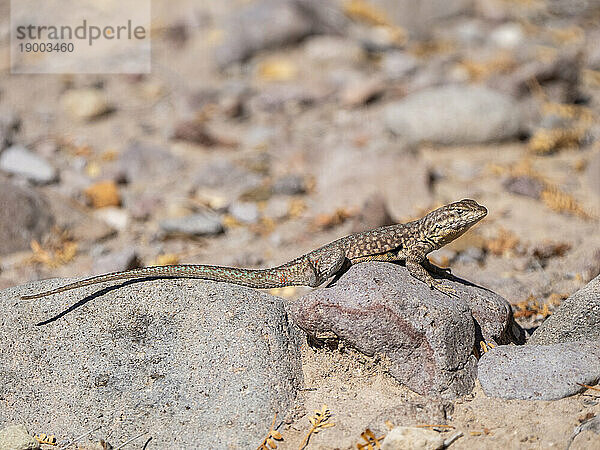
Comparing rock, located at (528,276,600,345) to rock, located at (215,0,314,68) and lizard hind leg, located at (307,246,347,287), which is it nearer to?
lizard hind leg, located at (307,246,347,287)

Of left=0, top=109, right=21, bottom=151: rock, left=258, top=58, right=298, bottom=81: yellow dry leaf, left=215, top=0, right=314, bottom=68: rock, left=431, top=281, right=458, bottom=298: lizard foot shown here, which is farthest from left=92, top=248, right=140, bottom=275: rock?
left=215, top=0, right=314, bottom=68: rock

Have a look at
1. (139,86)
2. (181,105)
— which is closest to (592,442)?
(181,105)

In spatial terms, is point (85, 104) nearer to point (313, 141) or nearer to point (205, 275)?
point (313, 141)

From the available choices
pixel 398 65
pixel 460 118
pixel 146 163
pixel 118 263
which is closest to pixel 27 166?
pixel 146 163

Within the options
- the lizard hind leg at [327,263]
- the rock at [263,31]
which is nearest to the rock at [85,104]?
the rock at [263,31]

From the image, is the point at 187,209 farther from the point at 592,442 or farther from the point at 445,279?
the point at 592,442
